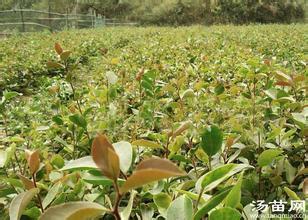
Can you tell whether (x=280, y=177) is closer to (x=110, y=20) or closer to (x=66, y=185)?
(x=66, y=185)

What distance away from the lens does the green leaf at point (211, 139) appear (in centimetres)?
73

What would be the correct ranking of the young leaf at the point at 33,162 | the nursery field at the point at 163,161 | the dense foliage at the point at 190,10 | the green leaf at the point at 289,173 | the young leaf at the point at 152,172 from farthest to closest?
the dense foliage at the point at 190,10 < the green leaf at the point at 289,173 < the young leaf at the point at 33,162 < the nursery field at the point at 163,161 < the young leaf at the point at 152,172

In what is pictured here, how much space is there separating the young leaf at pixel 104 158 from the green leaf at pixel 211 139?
0.29m

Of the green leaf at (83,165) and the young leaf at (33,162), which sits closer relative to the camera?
the green leaf at (83,165)

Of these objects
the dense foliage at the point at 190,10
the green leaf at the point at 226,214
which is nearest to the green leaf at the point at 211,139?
the green leaf at the point at 226,214

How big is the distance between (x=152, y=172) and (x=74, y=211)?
0.10m

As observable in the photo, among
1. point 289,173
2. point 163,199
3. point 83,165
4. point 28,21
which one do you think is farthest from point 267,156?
point 28,21

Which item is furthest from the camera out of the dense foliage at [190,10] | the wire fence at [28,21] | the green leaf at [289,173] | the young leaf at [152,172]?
the dense foliage at [190,10]

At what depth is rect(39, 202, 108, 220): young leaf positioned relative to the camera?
47 cm

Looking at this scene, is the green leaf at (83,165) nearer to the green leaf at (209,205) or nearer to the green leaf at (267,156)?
the green leaf at (209,205)

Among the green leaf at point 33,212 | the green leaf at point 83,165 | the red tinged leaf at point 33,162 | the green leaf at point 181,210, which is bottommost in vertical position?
the green leaf at point 33,212

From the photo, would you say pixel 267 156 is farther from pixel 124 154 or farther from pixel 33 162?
pixel 33 162

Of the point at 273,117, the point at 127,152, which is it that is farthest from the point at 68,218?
the point at 273,117

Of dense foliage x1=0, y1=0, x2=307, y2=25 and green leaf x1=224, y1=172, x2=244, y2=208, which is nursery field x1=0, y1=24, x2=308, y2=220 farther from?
dense foliage x1=0, y1=0, x2=307, y2=25
